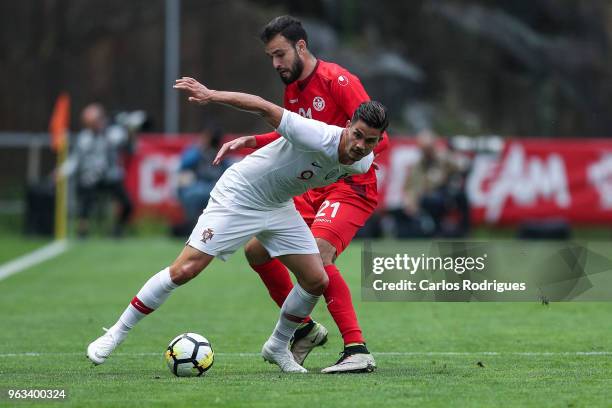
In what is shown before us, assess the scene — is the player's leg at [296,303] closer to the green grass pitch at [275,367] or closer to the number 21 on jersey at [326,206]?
the green grass pitch at [275,367]

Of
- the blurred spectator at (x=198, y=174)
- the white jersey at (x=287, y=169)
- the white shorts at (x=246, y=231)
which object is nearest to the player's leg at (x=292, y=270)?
the white shorts at (x=246, y=231)

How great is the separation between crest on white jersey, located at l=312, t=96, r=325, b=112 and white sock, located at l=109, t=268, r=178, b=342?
1.58 meters

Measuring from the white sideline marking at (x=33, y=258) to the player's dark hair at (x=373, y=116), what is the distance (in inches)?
351

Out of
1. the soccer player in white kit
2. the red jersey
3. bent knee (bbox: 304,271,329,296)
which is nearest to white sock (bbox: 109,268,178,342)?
the soccer player in white kit

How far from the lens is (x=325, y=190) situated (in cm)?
891

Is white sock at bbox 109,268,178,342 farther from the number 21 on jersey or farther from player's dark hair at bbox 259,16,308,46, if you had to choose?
player's dark hair at bbox 259,16,308,46

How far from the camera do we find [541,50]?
3127 cm

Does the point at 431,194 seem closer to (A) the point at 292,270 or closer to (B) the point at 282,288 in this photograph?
(B) the point at 282,288

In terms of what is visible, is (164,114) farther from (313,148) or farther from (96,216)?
(313,148)

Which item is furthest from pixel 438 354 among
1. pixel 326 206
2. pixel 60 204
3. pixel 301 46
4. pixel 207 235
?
pixel 60 204

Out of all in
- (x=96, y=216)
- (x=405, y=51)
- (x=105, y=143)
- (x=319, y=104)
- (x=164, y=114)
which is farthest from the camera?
(x=405, y=51)

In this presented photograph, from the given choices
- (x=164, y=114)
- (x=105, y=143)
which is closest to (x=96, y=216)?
(x=105, y=143)

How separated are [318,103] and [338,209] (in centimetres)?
72

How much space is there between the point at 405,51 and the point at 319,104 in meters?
22.9
